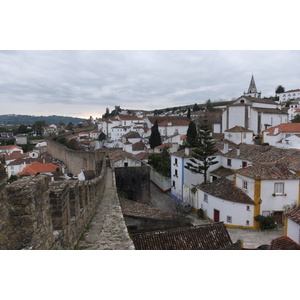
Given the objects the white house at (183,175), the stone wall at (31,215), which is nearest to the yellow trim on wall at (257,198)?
the white house at (183,175)

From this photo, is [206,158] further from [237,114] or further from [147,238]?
[237,114]

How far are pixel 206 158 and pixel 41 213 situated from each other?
1536cm

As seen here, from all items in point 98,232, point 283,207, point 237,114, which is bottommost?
point 283,207

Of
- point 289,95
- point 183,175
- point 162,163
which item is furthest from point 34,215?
point 289,95

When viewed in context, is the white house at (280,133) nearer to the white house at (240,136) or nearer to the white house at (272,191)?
the white house at (240,136)

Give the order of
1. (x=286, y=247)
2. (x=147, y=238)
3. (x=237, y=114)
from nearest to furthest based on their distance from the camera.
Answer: (x=286, y=247), (x=147, y=238), (x=237, y=114)

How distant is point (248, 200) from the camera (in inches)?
471

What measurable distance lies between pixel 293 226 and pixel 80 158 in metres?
19.4

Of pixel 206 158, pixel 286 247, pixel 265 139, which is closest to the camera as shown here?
pixel 286 247

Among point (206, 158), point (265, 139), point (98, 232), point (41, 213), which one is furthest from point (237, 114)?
point (41, 213)

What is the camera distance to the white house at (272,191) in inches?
461

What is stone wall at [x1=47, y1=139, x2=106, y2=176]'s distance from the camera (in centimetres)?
1763

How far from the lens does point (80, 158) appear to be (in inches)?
906

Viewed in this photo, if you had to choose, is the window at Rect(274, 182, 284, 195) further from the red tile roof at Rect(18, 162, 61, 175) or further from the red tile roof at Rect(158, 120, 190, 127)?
the red tile roof at Rect(158, 120, 190, 127)
